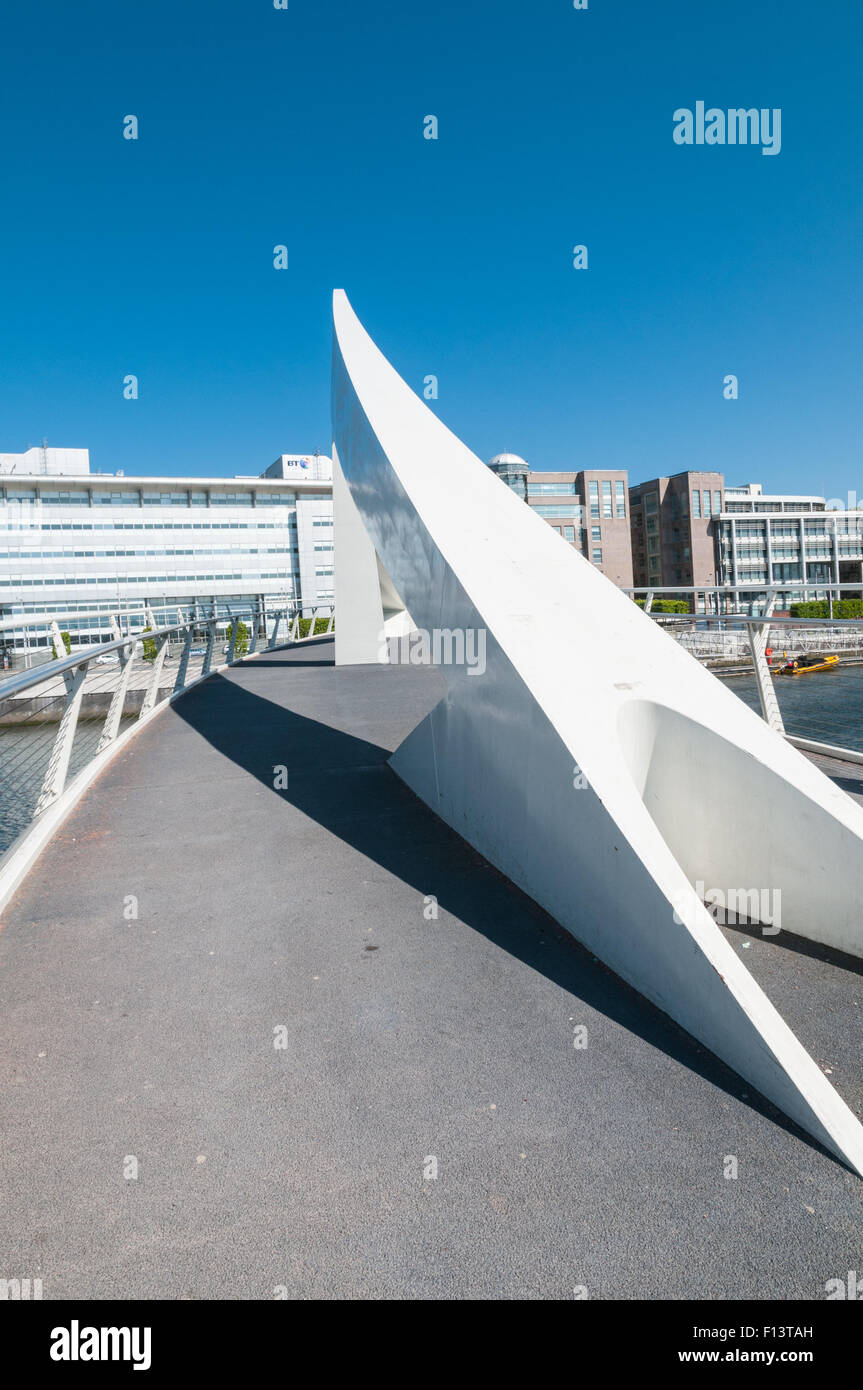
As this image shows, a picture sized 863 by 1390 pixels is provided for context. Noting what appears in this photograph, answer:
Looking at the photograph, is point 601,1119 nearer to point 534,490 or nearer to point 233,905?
point 233,905

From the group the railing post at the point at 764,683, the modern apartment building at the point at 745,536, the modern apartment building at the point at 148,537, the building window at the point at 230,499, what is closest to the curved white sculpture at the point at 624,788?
the railing post at the point at 764,683

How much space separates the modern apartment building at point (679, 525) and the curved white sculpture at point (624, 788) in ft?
243

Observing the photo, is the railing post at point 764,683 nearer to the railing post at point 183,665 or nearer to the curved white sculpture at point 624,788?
the curved white sculpture at point 624,788

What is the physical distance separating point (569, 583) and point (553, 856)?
2.25 metres

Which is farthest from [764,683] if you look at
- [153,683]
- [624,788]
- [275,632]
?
[275,632]

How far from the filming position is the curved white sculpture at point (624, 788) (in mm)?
2598

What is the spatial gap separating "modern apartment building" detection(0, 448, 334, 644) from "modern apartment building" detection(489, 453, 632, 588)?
21.4 metres

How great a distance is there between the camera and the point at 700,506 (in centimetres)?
7825

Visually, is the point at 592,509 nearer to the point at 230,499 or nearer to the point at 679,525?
the point at 679,525

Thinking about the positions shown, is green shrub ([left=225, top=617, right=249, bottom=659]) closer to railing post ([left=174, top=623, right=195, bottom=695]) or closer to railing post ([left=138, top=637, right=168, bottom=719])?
railing post ([left=174, top=623, right=195, bottom=695])

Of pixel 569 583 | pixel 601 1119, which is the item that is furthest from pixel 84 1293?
pixel 569 583

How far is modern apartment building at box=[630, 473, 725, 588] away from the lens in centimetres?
7788

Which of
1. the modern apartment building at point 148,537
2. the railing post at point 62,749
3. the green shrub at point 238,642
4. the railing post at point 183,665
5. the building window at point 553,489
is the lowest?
the railing post at point 62,749

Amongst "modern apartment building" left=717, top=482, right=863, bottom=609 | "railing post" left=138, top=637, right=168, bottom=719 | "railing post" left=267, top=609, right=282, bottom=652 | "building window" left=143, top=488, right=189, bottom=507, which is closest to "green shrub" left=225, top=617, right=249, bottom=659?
"railing post" left=267, top=609, right=282, bottom=652
